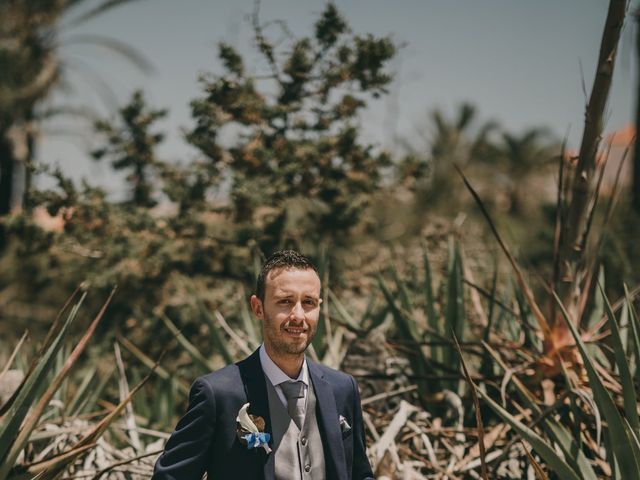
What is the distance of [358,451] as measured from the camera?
2424 millimetres

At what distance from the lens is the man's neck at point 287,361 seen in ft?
7.27

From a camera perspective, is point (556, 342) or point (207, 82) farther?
point (207, 82)

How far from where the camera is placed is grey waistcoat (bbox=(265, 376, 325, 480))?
2.15 meters

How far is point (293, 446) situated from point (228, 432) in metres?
0.21

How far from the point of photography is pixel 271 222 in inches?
257

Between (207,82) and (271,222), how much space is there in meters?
1.46

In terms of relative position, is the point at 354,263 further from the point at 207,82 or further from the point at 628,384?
the point at 628,384

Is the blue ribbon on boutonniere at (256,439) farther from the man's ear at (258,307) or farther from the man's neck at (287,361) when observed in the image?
the man's ear at (258,307)

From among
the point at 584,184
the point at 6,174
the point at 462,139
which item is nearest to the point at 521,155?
the point at 462,139

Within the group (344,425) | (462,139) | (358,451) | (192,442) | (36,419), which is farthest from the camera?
(462,139)

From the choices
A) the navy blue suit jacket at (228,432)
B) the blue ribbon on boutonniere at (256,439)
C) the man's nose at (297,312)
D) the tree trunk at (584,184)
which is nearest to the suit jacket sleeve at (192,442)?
the navy blue suit jacket at (228,432)

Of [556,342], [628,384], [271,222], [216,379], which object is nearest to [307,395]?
[216,379]

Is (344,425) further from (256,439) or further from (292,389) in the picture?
(256,439)

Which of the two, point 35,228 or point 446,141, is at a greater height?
point 446,141
